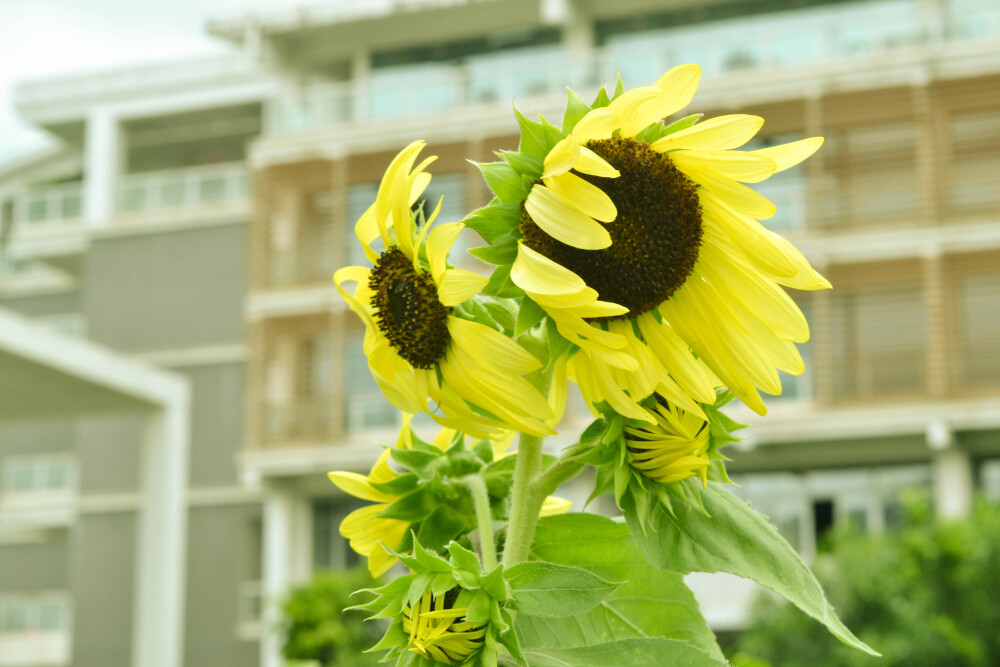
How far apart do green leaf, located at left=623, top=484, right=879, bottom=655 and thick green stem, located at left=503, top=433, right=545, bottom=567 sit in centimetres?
5

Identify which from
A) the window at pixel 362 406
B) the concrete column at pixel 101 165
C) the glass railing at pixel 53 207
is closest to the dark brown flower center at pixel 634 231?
the window at pixel 362 406

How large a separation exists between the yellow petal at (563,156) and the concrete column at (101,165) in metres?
19.5

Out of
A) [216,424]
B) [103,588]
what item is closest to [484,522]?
[216,424]

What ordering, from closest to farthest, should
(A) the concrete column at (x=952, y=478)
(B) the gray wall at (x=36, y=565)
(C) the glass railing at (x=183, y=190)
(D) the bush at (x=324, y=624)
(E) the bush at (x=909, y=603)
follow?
(E) the bush at (x=909, y=603) → (D) the bush at (x=324, y=624) → (A) the concrete column at (x=952, y=478) → (C) the glass railing at (x=183, y=190) → (B) the gray wall at (x=36, y=565)

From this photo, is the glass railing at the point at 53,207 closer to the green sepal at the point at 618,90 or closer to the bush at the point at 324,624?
the bush at the point at 324,624

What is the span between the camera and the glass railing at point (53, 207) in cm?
2014

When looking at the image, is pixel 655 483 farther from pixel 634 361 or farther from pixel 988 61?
pixel 988 61

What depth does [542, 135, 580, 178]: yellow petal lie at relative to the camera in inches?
18.8

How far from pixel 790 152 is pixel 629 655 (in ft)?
0.76

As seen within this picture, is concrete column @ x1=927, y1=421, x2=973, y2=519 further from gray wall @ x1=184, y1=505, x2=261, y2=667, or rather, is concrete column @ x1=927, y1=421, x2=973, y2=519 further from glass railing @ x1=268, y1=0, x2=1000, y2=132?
gray wall @ x1=184, y1=505, x2=261, y2=667

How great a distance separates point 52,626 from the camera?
19.8 metres

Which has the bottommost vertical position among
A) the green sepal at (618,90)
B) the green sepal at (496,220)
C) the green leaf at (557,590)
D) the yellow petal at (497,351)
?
the green leaf at (557,590)

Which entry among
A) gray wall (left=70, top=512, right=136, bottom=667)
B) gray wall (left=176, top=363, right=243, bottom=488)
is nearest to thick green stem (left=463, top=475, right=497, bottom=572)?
gray wall (left=176, top=363, right=243, bottom=488)

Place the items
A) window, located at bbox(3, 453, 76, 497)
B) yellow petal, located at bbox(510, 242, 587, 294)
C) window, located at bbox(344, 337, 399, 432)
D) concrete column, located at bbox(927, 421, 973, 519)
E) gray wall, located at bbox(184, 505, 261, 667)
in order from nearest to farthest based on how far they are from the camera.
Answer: yellow petal, located at bbox(510, 242, 587, 294) < concrete column, located at bbox(927, 421, 973, 519) < window, located at bbox(344, 337, 399, 432) < gray wall, located at bbox(184, 505, 261, 667) < window, located at bbox(3, 453, 76, 497)
